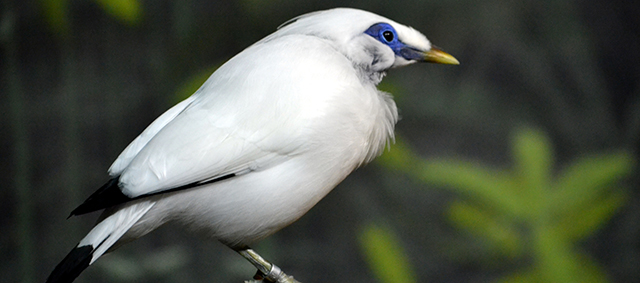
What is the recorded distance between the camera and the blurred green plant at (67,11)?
1.14 meters

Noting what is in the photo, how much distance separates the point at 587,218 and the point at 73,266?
1.00 m

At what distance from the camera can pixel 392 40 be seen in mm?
716

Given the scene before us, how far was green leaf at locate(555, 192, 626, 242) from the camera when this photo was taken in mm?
1221

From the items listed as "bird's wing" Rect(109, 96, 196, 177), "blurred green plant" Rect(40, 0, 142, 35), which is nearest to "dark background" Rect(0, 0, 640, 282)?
"blurred green plant" Rect(40, 0, 142, 35)

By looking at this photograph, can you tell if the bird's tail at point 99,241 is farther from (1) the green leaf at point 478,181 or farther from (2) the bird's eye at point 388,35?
(1) the green leaf at point 478,181

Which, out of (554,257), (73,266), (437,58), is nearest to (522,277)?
(554,257)

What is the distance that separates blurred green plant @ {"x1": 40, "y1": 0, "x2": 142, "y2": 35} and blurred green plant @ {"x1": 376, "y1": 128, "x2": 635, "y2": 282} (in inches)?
22.7

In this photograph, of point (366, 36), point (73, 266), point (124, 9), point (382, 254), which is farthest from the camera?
point (382, 254)

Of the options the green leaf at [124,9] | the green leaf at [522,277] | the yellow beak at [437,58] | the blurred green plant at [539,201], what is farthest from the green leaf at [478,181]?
the green leaf at [124,9]

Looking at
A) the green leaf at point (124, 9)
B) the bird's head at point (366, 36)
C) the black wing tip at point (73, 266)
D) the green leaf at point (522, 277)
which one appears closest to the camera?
the black wing tip at point (73, 266)

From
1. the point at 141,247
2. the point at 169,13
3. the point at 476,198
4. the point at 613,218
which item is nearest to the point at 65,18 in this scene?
the point at 169,13

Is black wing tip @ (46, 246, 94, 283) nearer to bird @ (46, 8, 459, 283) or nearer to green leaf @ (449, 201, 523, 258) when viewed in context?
bird @ (46, 8, 459, 283)

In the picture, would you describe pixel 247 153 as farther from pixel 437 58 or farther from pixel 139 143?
pixel 437 58

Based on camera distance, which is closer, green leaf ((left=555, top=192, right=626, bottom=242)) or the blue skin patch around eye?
→ the blue skin patch around eye
